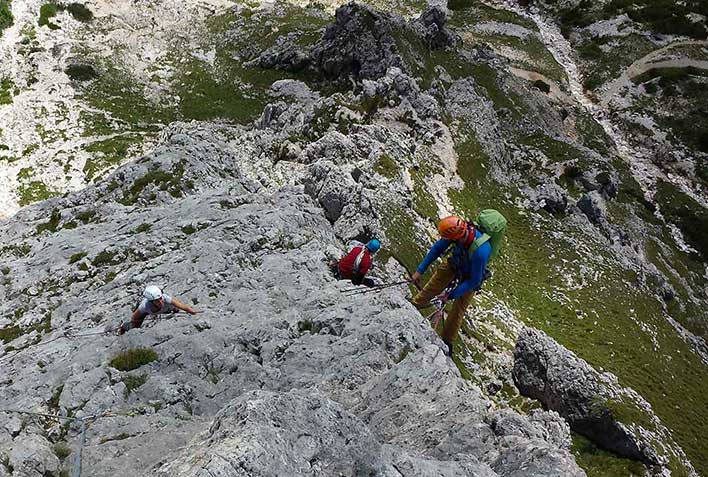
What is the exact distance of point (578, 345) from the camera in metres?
34.9

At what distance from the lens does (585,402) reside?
27.9 metres

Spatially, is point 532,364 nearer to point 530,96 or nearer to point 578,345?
point 578,345

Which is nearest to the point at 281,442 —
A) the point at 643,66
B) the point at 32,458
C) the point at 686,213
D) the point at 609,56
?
the point at 32,458

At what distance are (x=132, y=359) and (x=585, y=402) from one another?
Result: 23.4 m

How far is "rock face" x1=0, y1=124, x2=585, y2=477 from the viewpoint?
10758 mm

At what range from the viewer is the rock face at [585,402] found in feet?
89.2

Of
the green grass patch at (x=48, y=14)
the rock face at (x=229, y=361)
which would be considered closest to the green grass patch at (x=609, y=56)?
the green grass patch at (x=48, y=14)

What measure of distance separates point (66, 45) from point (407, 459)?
229 ft

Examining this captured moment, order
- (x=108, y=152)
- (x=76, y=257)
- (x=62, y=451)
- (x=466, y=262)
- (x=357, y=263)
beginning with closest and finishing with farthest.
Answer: (x=62, y=451) → (x=466, y=262) → (x=357, y=263) → (x=76, y=257) → (x=108, y=152)

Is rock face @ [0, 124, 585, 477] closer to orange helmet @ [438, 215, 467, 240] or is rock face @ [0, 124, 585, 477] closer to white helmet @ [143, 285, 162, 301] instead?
white helmet @ [143, 285, 162, 301]

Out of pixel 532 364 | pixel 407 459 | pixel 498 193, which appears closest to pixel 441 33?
pixel 498 193

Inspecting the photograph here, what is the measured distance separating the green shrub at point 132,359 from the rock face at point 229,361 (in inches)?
5.2

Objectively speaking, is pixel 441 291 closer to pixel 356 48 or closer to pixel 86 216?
pixel 86 216

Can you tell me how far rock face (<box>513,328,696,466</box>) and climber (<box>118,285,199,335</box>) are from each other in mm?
19378
